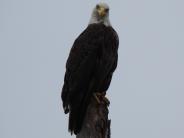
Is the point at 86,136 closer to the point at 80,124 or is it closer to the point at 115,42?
the point at 80,124

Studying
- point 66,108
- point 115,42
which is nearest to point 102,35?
point 115,42

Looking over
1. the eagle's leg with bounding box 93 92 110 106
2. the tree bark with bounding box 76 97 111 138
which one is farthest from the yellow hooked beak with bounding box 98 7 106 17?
the tree bark with bounding box 76 97 111 138

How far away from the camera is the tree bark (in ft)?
25.6

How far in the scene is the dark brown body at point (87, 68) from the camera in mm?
8812

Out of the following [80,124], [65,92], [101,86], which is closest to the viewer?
[80,124]

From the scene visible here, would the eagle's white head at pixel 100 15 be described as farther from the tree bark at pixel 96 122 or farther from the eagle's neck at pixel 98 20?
the tree bark at pixel 96 122

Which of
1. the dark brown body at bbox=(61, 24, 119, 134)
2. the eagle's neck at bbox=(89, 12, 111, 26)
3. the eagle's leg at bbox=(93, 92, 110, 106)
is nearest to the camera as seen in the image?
the dark brown body at bbox=(61, 24, 119, 134)

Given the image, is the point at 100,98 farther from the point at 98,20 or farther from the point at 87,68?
the point at 98,20

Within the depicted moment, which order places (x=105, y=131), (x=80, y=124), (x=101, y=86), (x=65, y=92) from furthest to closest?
(x=101, y=86), (x=65, y=92), (x=80, y=124), (x=105, y=131)

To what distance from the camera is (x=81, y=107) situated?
28.6 ft

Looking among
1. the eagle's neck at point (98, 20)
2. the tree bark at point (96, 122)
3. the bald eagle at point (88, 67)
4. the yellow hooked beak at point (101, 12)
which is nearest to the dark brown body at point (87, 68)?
the bald eagle at point (88, 67)

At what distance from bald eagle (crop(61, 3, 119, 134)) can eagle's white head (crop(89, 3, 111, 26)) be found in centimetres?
2

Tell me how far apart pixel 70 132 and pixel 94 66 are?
4.96ft

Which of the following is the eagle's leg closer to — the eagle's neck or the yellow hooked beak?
the eagle's neck
